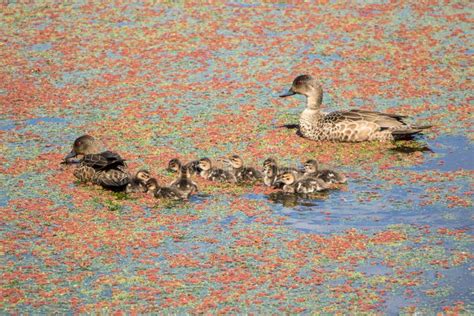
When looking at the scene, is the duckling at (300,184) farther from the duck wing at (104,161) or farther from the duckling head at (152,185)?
the duck wing at (104,161)

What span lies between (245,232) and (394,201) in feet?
5.52

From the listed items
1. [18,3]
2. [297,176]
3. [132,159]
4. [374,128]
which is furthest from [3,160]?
[18,3]

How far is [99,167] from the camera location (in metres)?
10.7

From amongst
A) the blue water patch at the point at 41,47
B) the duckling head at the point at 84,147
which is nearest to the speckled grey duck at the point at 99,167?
the duckling head at the point at 84,147

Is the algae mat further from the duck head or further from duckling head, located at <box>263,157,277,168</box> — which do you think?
the duck head

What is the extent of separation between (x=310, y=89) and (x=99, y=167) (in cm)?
332

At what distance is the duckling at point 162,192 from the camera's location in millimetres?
10172

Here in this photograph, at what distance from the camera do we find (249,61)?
14.9 m

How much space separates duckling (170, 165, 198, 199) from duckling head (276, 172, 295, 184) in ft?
2.81

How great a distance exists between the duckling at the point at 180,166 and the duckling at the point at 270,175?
2.48 ft

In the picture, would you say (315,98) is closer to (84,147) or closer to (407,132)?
(407,132)

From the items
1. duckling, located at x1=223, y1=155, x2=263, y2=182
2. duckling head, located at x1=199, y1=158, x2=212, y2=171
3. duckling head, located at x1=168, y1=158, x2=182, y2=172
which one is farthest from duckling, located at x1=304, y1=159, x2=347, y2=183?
duckling head, located at x1=168, y1=158, x2=182, y2=172

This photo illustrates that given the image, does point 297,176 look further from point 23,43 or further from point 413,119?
point 23,43

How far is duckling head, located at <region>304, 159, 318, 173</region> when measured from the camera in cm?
1068
